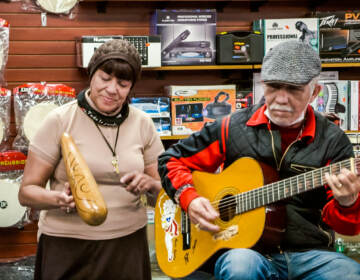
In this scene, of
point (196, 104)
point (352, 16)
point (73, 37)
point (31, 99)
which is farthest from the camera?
point (73, 37)

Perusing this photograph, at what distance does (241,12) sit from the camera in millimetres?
3889

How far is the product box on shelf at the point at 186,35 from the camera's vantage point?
3.42 m

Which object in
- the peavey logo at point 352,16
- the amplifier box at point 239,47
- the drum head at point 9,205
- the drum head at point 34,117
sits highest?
the peavey logo at point 352,16

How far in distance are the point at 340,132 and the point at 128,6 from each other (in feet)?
8.36

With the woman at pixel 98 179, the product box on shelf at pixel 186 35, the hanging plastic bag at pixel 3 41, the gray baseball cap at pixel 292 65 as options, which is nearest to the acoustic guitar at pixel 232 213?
the woman at pixel 98 179

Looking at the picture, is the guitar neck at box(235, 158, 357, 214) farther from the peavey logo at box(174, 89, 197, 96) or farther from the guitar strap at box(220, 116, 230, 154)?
the peavey logo at box(174, 89, 197, 96)

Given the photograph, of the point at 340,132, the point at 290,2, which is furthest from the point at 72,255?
the point at 290,2

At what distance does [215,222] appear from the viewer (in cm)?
179

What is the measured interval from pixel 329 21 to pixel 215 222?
2405 millimetres

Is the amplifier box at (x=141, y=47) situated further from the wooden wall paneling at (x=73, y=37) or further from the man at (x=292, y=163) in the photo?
the man at (x=292, y=163)

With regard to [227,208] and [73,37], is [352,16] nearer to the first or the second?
[73,37]

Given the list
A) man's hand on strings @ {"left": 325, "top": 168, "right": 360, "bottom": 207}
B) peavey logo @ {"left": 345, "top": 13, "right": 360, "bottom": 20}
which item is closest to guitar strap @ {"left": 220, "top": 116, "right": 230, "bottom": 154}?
man's hand on strings @ {"left": 325, "top": 168, "right": 360, "bottom": 207}

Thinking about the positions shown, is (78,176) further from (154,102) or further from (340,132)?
(154,102)

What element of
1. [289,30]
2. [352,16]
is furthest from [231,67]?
[352,16]
